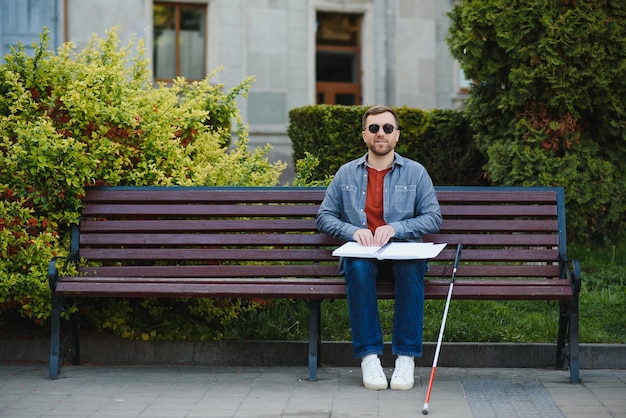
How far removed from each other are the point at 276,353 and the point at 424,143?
5483 mm

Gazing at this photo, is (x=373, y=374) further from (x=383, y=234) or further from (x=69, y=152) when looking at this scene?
(x=69, y=152)

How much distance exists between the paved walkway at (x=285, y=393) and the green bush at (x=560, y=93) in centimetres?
342

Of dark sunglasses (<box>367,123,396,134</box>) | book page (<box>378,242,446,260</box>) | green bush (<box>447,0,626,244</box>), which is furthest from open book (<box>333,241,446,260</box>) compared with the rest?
green bush (<box>447,0,626,244</box>)

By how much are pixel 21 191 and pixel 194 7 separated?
45.8 feet

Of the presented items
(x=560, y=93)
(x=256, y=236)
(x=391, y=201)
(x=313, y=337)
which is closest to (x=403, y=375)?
(x=313, y=337)

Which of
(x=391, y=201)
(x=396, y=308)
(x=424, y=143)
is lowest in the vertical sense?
(x=396, y=308)

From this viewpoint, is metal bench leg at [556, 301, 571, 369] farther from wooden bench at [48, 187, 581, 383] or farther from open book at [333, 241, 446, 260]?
open book at [333, 241, 446, 260]

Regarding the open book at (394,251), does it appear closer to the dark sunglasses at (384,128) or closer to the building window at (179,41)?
the dark sunglasses at (384,128)

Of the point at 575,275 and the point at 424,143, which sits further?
the point at 424,143

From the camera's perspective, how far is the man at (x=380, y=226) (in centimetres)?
611

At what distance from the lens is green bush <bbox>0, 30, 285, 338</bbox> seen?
6652mm

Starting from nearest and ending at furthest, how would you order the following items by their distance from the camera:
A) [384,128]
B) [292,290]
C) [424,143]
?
[292,290], [384,128], [424,143]

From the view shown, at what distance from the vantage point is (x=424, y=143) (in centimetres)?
1188

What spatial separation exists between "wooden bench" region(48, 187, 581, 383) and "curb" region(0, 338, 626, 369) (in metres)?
0.16
